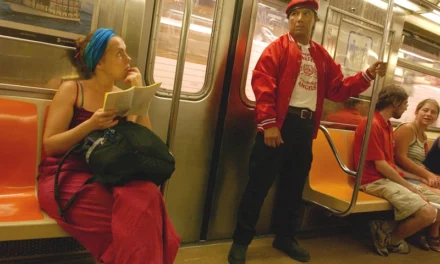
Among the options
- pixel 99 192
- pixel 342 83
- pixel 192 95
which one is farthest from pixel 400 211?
pixel 99 192

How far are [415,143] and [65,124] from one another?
3189mm

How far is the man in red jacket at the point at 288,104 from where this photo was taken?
7.88 feet

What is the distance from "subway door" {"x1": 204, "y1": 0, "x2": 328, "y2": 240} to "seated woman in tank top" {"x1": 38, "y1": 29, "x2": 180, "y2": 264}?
0.96 metres

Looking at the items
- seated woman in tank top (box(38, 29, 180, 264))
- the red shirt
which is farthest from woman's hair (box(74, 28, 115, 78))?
the red shirt

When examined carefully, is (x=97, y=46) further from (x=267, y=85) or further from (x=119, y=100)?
(x=267, y=85)

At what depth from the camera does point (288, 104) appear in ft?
8.22

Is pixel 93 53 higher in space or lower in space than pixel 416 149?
higher

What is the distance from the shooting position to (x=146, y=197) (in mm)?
1611

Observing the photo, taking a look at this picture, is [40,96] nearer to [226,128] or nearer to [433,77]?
[226,128]

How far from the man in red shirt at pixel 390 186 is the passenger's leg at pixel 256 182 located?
3.36ft

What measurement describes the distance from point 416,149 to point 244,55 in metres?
2.07

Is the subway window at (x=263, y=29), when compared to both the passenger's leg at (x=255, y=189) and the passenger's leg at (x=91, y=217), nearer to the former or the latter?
the passenger's leg at (x=255, y=189)

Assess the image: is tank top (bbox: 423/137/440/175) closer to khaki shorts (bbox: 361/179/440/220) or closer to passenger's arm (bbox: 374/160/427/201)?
passenger's arm (bbox: 374/160/427/201)

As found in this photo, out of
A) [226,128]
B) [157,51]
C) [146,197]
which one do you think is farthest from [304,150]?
[146,197]
